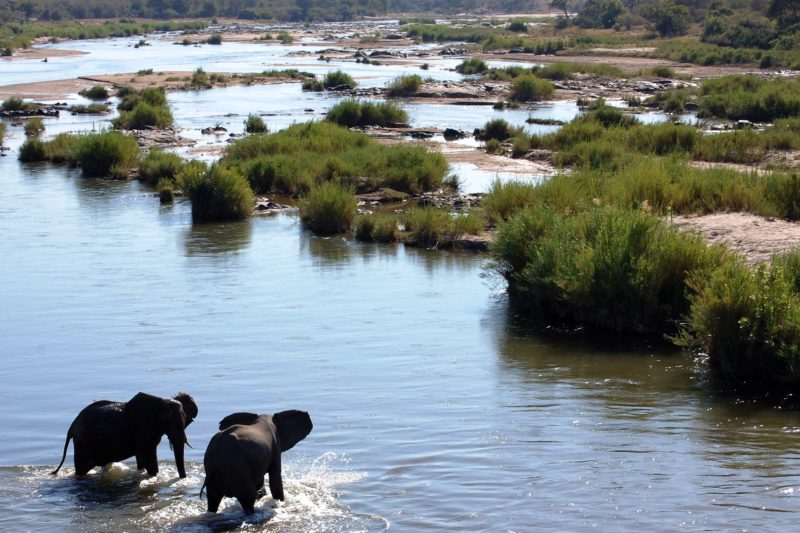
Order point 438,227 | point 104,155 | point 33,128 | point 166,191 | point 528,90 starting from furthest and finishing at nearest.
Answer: point 528,90
point 33,128
point 104,155
point 166,191
point 438,227

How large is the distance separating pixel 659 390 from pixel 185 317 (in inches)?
243

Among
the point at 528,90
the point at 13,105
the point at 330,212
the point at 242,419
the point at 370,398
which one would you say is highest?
the point at 528,90

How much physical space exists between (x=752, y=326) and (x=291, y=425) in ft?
17.2

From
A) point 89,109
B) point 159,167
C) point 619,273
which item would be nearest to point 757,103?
point 159,167

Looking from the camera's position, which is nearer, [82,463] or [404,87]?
[82,463]

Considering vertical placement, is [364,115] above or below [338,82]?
below

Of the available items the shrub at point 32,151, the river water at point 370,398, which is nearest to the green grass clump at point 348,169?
the river water at point 370,398

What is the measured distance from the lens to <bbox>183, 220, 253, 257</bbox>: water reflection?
18484 mm

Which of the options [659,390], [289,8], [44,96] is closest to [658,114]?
[44,96]

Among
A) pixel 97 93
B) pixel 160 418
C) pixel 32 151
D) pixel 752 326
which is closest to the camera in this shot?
pixel 160 418

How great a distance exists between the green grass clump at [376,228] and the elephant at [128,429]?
38.0 feet

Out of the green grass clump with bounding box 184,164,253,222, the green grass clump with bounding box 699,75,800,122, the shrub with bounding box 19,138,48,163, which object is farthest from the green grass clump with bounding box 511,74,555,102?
the green grass clump with bounding box 184,164,253,222

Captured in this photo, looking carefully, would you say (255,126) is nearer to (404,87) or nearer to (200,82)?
A: (404,87)

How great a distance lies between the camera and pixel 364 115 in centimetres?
3594
